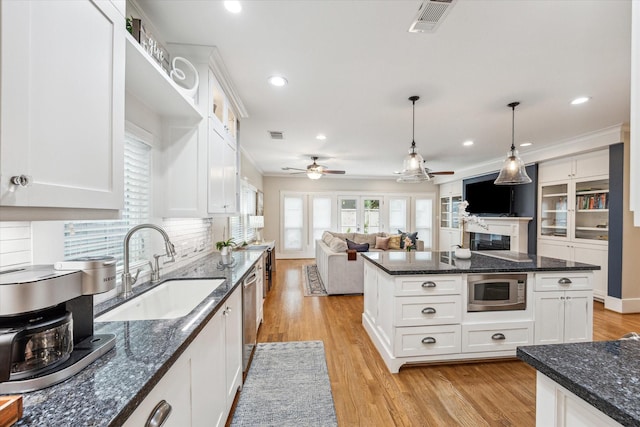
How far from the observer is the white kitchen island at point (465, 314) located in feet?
7.71

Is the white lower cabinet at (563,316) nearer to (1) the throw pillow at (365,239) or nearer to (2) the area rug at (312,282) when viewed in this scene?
(2) the area rug at (312,282)

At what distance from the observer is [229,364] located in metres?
1.73

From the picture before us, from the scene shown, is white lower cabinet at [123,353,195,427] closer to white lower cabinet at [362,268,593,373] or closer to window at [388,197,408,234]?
white lower cabinet at [362,268,593,373]

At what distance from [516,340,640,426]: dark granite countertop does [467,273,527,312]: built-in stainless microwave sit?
4.83ft

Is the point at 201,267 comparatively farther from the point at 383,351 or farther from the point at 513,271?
the point at 513,271

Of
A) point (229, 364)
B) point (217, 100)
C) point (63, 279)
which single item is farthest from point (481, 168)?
point (63, 279)

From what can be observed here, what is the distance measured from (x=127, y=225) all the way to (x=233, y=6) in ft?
5.03

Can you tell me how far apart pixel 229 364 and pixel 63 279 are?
48.9 inches

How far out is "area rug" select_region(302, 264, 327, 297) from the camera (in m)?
4.67

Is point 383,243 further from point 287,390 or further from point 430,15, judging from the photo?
point 430,15

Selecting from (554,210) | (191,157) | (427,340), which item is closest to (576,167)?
(554,210)

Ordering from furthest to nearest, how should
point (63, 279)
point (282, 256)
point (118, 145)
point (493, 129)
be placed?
point (282, 256) < point (493, 129) < point (118, 145) < point (63, 279)

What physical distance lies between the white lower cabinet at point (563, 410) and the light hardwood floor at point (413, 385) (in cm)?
124

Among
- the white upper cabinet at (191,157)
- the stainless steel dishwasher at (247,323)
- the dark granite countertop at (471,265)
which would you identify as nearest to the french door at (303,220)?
the dark granite countertop at (471,265)
